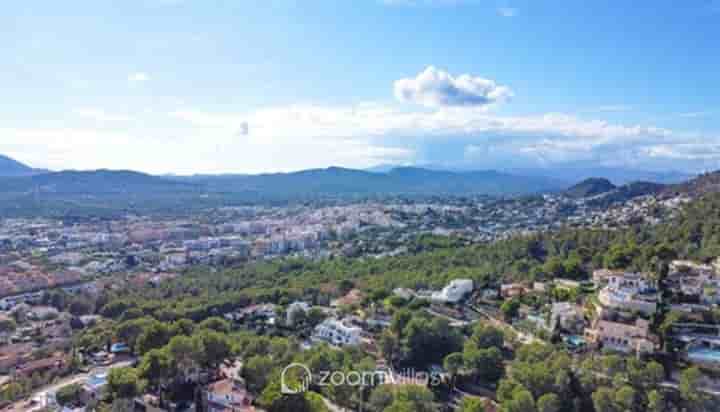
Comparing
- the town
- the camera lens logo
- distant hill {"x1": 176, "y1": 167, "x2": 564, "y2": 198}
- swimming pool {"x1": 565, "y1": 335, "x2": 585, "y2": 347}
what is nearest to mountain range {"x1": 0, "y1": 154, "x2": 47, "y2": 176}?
distant hill {"x1": 176, "y1": 167, "x2": 564, "y2": 198}

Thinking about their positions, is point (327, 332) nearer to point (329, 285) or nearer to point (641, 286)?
point (329, 285)

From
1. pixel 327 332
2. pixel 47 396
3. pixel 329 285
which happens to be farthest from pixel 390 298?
pixel 47 396

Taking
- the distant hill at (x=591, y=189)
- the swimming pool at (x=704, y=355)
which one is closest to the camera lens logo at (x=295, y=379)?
the swimming pool at (x=704, y=355)

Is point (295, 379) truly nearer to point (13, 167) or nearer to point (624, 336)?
point (624, 336)

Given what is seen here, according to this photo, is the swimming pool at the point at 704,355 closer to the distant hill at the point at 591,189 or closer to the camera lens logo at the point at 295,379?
the camera lens logo at the point at 295,379

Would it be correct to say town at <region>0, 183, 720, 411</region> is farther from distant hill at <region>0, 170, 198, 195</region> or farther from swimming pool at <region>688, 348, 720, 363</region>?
distant hill at <region>0, 170, 198, 195</region>

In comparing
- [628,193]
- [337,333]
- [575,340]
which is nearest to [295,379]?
[337,333]
